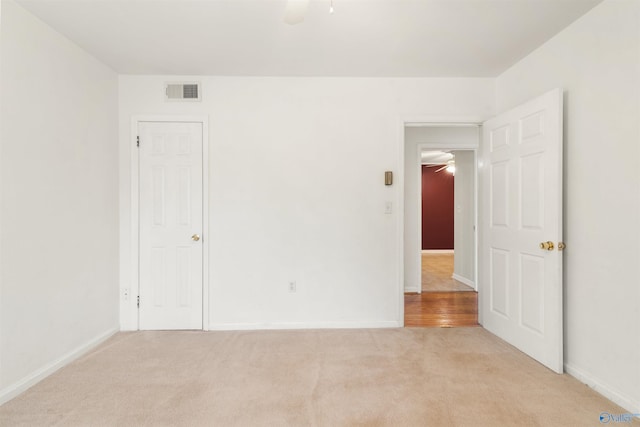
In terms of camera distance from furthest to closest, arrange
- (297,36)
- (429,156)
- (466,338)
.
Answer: (429,156) → (466,338) → (297,36)

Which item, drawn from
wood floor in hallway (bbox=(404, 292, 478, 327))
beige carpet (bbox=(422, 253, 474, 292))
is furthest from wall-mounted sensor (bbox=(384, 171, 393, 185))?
beige carpet (bbox=(422, 253, 474, 292))

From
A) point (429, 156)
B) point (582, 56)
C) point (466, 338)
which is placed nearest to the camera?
point (582, 56)

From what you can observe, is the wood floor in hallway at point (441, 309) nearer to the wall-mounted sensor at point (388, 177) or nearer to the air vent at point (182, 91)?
the wall-mounted sensor at point (388, 177)

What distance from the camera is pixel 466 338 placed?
3.05 m

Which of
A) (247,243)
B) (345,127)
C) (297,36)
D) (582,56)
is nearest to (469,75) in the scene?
(582,56)

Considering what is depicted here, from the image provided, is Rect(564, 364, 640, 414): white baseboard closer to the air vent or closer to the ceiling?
the ceiling

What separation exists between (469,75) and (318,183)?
6.19 feet

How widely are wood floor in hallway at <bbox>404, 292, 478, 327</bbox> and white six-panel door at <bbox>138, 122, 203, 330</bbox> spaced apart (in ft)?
7.58

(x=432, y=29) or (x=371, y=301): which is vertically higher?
(x=432, y=29)

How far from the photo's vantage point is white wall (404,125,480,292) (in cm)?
482

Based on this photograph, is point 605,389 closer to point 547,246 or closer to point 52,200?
point 547,246

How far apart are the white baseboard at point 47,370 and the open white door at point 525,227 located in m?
3.70

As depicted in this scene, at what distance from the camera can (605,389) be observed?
211cm

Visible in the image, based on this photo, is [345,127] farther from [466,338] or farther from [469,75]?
[466,338]
